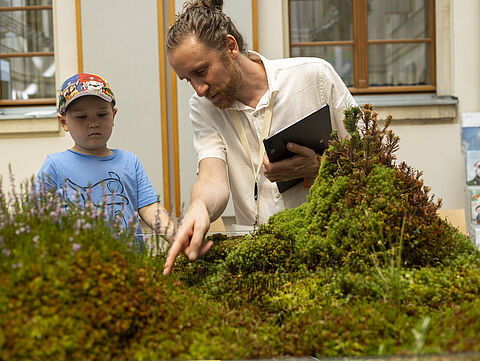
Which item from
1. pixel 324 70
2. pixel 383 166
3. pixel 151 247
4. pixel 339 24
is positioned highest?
pixel 339 24

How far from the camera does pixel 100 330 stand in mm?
1146

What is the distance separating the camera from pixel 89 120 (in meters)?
2.58

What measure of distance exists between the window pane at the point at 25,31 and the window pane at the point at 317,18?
348 centimetres

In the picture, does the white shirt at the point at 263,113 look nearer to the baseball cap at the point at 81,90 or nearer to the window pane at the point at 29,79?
the baseball cap at the point at 81,90

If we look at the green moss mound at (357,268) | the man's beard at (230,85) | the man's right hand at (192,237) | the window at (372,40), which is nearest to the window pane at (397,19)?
the window at (372,40)

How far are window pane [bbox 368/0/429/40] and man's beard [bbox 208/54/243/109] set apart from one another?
4964mm

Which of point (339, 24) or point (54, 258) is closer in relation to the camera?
point (54, 258)

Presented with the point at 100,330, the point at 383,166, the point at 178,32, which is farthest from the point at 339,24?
the point at 100,330

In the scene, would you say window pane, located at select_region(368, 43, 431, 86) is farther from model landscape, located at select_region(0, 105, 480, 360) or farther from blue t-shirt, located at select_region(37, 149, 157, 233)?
model landscape, located at select_region(0, 105, 480, 360)

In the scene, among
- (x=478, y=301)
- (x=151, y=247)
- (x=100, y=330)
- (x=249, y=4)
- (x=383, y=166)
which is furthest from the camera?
(x=249, y=4)

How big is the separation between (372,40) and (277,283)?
621 centimetres

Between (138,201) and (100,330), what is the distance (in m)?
1.70

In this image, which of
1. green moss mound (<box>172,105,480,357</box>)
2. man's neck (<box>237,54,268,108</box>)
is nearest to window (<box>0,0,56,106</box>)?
man's neck (<box>237,54,268,108</box>)

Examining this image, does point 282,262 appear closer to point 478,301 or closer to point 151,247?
point 151,247
